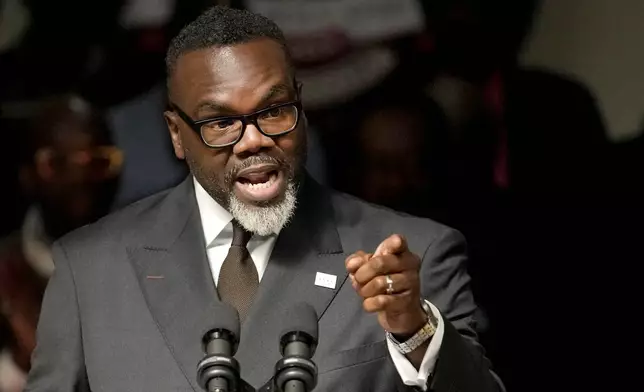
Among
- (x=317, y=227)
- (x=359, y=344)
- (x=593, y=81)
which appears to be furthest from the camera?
(x=593, y=81)

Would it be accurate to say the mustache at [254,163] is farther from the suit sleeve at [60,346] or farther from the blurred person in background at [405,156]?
the blurred person in background at [405,156]

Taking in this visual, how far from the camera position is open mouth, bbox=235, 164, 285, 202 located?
6.89 ft

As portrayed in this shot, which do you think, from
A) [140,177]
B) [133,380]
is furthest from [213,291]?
[140,177]

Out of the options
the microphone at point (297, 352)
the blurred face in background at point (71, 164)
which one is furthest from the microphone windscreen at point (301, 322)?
the blurred face in background at point (71, 164)

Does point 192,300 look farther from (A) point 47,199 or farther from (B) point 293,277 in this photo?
(A) point 47,199

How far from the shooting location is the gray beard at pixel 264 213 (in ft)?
6.93

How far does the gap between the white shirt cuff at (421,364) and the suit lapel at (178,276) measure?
16.7 inches

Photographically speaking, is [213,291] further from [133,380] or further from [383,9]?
[383,9]

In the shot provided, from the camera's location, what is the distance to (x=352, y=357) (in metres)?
2.08

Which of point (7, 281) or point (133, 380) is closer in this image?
point (133, 380)

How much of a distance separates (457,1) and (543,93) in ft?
1.15

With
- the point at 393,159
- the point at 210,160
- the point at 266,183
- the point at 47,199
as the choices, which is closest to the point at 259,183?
the point at 266,183

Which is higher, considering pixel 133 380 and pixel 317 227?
pixel 317 227

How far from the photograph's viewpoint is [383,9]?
2.95 m
